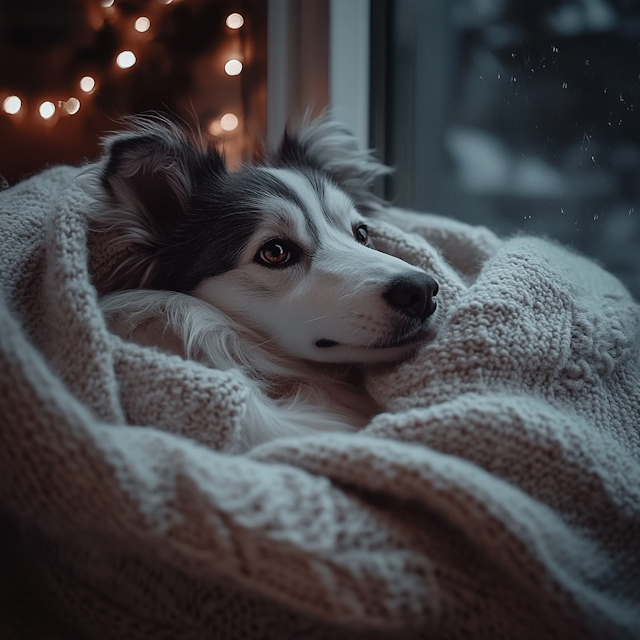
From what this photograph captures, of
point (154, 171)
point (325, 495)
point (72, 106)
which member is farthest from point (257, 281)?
point (72, 106)

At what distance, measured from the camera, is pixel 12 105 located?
1.39 metres

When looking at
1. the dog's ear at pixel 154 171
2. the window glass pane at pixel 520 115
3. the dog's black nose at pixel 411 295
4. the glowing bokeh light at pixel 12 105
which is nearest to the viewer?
the dog's black nose at pixel 411 295

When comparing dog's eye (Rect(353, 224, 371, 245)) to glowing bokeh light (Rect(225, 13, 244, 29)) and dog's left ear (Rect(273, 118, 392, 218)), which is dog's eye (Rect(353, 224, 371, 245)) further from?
glowing bokeh light (Rect(225, 13, 244, 29))

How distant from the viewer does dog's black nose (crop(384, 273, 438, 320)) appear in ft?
2.94

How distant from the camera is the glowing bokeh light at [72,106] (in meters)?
1.45

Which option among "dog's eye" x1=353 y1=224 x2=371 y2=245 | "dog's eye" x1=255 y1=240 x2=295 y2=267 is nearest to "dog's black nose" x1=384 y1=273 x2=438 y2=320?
"dog's eye" x1=255 y1=240 x2=295 y2=267

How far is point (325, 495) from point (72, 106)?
1310mm

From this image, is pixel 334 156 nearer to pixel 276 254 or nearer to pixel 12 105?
pixel 276 254

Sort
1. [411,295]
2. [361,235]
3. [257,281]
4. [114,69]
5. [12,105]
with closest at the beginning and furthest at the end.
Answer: [411,295]
[257,281]
[361,235]
[12,105]
[114,69]

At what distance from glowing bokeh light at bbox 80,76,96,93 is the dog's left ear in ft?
1.74

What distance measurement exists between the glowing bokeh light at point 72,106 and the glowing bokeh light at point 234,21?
19.5 inches

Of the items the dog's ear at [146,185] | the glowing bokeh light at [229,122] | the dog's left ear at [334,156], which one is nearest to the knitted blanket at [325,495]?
the dog's ear at [146,185]

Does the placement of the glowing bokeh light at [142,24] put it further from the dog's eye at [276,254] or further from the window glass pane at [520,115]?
the dog's eye at [276,254]

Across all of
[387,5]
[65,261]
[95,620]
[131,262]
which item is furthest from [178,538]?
[387,5]
